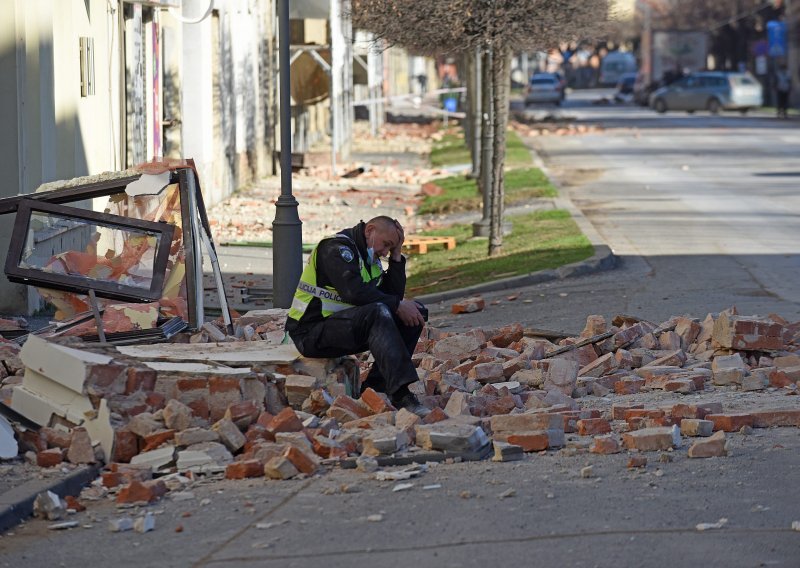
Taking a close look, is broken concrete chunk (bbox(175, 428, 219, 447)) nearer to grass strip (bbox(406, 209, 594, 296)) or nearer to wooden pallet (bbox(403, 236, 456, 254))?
grass strip (bbox(406, 209, 594, 296))

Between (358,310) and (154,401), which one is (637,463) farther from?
(154,401)

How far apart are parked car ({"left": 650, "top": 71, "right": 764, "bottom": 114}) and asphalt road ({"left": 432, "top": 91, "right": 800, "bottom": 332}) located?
16814 mm

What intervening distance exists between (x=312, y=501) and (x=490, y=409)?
197 centimetres

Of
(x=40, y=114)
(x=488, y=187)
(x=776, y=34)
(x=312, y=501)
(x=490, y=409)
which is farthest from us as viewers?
(x=776, y=34)

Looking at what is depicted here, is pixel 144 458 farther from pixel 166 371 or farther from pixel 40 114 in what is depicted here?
pixel 40 114

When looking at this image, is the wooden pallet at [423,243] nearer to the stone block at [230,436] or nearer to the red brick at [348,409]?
the red brick at [348,409]

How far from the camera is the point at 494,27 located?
50.3 feet

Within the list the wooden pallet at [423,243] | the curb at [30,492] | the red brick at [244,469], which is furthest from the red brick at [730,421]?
the wooden pallet at [423,243]

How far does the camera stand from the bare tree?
15.3m

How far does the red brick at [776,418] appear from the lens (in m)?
7.69

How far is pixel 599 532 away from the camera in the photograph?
5.70m

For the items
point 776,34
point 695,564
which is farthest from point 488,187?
point 776,34

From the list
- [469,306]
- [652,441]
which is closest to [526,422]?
[652,441]

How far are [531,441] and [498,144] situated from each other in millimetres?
9231
